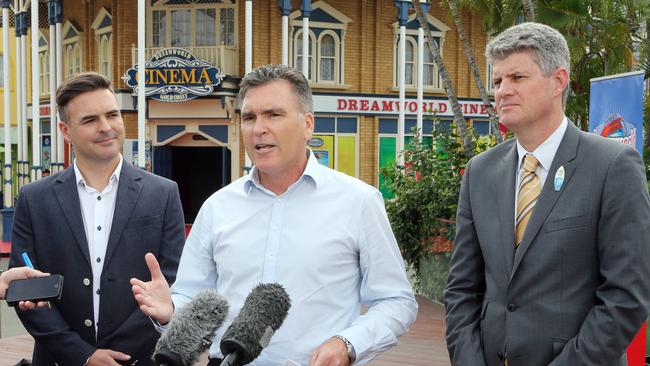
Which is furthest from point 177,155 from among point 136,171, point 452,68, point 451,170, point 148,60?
point 136,171

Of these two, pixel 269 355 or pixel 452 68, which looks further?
pixel 452 68

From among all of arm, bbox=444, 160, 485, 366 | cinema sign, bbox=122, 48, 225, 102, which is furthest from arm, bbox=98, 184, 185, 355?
cinema sign, bbox=122, 48, 225, 102

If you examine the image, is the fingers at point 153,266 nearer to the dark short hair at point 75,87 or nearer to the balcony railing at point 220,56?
the dark short hair at point 75,87

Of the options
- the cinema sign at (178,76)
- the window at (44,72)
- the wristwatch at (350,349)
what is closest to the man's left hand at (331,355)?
the wristwatch at (350,349)

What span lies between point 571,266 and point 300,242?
104 centimetres

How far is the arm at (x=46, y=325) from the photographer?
12.6ft

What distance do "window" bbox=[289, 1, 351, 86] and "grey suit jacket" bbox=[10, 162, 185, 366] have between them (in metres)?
20.8

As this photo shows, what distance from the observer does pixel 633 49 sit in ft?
42.4

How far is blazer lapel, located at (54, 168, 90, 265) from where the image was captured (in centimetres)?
393

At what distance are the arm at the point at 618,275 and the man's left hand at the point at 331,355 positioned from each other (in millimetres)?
888

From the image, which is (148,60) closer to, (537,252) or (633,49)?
(633,49)

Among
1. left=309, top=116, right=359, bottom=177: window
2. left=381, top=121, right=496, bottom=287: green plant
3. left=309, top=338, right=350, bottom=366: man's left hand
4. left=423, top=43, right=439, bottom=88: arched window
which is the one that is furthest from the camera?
left=423, top=43, right=439, bottom=88: arched window

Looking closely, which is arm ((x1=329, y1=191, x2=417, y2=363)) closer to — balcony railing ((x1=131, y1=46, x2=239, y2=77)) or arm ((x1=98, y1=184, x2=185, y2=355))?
arm ((x1=98, y1=184, x2=185, y2=355))

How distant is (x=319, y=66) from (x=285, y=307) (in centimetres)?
2298
